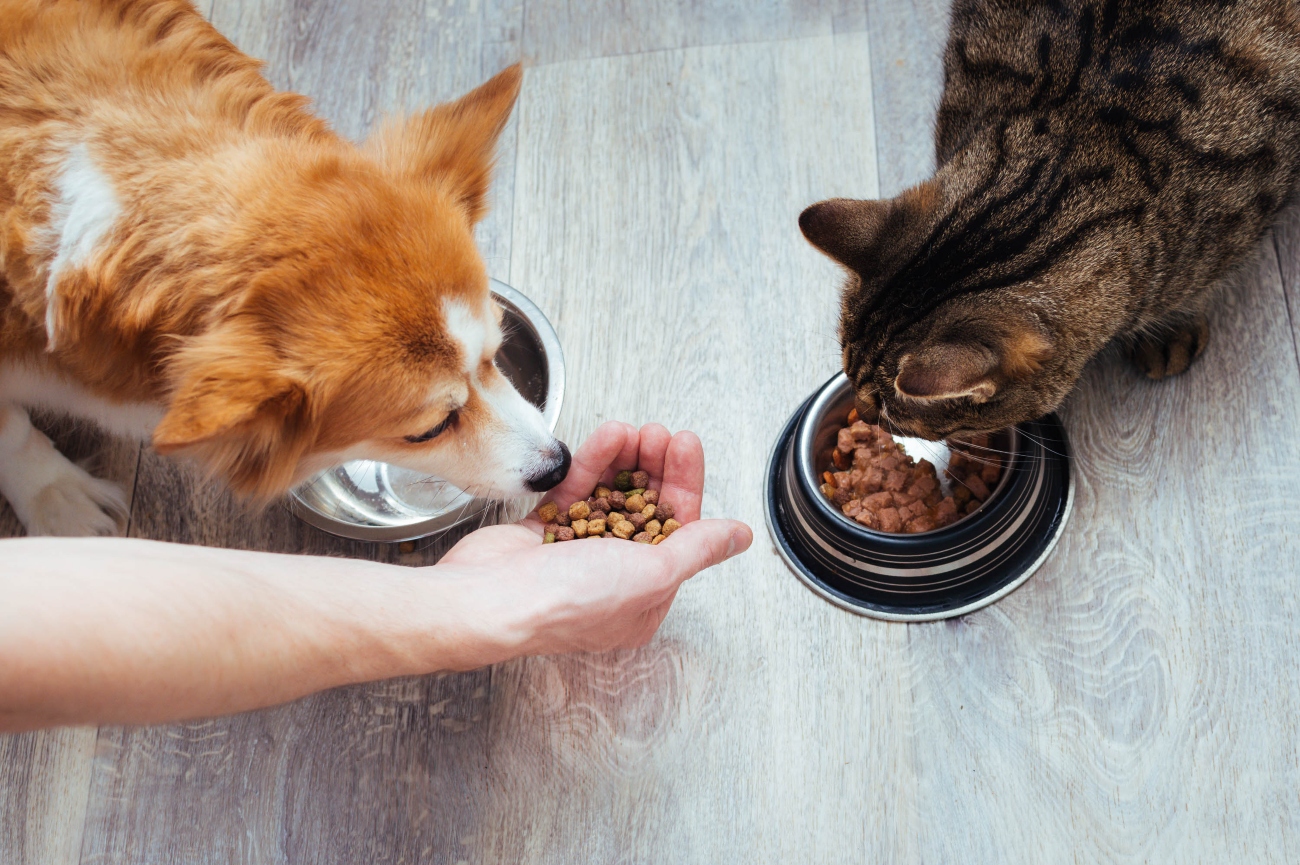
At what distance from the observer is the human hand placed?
1.25 meters

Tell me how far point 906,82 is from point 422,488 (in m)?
1.34

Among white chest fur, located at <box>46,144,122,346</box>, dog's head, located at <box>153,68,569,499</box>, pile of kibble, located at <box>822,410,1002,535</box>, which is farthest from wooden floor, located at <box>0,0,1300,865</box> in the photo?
white chest fur, located at <box>46,144,122,346</box>

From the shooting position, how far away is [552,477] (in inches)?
57.1

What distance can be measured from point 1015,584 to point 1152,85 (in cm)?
85

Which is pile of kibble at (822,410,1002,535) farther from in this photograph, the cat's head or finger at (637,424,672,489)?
finger at (637,424,672,489)

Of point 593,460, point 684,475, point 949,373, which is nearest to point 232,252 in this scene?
point 593,460

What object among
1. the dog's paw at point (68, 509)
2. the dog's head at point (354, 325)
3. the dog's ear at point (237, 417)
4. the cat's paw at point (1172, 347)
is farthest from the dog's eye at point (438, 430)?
the cat's paw at point (1172, 347)

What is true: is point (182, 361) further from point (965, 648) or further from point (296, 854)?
point (965, 648)

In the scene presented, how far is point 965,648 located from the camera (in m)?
1.65

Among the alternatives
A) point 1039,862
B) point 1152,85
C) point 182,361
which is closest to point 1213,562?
point 1039,862

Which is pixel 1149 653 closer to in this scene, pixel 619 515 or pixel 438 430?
pixel 619 515

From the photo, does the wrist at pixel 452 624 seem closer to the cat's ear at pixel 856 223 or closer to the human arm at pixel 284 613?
the human arm at pixel 284 613

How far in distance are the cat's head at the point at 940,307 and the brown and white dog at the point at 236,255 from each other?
0.55 meters

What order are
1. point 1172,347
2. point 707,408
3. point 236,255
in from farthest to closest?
point 707,408 → point 1172,347 → point 236,255
